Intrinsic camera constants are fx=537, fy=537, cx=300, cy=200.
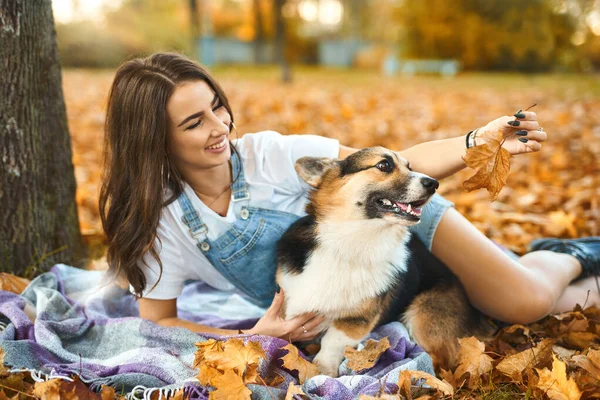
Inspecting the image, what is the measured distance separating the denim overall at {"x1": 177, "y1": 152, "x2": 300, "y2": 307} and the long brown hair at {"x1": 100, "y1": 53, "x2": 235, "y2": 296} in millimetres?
182

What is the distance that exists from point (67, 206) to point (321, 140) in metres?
1.63

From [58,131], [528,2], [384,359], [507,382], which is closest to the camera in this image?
[507,382]

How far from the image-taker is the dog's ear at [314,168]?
8.39ft

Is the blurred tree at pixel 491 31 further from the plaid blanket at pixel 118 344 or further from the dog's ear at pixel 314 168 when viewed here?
the plaid blanket at pixel 118 344

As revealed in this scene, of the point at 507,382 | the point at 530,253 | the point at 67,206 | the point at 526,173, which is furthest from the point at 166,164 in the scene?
the point at 526,173

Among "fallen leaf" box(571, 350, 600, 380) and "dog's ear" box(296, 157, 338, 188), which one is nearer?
"fallen leaf" box(571, 350, 600, 380)

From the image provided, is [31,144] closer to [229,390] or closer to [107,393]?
[107,393]

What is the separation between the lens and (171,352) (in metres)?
2.46

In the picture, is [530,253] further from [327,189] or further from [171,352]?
[171,352]

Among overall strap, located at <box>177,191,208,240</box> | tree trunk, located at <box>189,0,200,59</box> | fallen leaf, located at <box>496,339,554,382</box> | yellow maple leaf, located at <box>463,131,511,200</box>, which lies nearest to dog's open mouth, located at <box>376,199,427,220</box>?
yellow maple leaf, located at <box>463,131,511,200</box>

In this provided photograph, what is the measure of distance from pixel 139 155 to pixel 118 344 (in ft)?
3.02

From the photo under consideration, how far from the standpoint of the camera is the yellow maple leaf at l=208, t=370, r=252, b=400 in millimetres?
2045

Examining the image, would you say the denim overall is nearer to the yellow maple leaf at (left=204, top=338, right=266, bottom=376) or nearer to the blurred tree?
the yellow maple leaf at (left=204, top=338, right=266, bottom=376)

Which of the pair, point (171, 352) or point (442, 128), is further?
point (442, 128)
